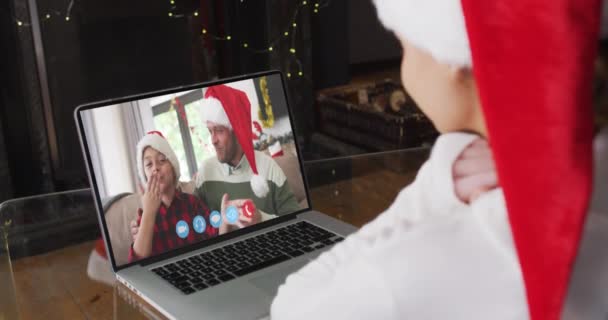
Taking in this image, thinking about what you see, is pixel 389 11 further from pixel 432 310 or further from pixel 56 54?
pixel 56 54

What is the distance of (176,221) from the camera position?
29.1 inches

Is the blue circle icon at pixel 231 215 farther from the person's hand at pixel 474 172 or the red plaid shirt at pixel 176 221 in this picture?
the person's hand at pixel 474 172

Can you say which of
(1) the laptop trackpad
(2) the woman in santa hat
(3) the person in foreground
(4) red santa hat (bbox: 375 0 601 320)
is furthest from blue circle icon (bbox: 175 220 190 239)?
(4) red santa hat (bbox: 375 0 601 320)

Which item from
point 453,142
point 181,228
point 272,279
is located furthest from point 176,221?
point 453,142

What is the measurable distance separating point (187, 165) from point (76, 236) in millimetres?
229

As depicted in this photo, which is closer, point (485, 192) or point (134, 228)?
point (485, 192)

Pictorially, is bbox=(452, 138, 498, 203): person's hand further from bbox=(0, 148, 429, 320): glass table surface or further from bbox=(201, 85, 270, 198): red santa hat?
bbox=(201, 85, 270, 198): red santa hat

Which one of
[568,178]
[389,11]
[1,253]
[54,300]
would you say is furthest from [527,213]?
[1,253]

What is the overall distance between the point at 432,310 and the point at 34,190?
174 cm

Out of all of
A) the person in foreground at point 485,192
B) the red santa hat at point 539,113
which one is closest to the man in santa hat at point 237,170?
the person in foreground at point 485,192

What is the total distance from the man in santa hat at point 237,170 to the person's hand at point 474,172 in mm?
426

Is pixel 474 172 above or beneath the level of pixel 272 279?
above

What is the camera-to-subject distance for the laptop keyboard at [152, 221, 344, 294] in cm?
69

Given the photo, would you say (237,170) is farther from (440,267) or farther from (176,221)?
(440,267)
